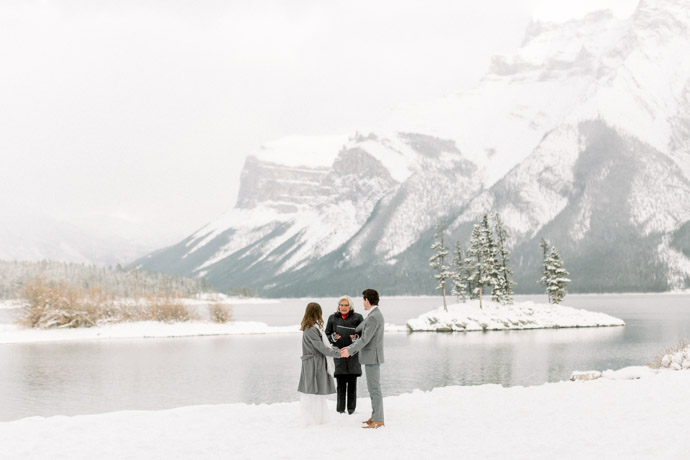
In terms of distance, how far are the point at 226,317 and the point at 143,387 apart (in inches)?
2037

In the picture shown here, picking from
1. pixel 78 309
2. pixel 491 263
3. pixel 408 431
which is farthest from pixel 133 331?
pixel 408 431

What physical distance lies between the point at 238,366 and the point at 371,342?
2699 cm

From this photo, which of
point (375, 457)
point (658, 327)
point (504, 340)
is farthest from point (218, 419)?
point (658, 327)

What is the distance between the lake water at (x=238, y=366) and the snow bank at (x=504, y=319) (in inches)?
453

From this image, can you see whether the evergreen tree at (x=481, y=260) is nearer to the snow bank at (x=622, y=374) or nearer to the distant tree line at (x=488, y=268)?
the distant tree line at (x=488, y=268)

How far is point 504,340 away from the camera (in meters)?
59.9

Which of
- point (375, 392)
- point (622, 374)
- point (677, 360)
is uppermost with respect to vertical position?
point (375, 392)

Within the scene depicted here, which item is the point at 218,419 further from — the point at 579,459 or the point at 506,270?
the point at 506,270

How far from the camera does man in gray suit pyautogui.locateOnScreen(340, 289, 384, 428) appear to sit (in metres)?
15.5

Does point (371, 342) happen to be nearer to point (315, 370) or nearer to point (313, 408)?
point (315, 370)

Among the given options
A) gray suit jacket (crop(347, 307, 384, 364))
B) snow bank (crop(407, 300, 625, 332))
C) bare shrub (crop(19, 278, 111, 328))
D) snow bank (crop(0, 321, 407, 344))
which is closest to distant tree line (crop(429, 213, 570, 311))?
snow bank (crop(407, 300, 625, 332))

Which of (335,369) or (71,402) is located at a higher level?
(335,369)

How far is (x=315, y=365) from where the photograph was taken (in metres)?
15.9

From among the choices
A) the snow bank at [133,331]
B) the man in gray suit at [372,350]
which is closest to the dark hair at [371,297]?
the man in gray suit at [372,350]
